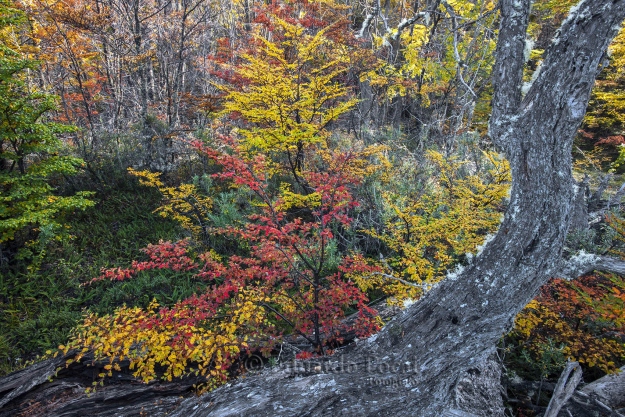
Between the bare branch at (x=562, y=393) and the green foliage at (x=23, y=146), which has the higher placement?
the green foliage at (x=23, y=146)

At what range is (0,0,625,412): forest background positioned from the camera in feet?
10.4

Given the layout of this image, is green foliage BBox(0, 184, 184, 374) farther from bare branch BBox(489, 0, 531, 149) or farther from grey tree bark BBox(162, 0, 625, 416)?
bare branch BBox(489, 0, 531, 149)

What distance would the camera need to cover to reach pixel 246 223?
3.73 meters

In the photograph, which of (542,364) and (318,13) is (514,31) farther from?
(318,13)

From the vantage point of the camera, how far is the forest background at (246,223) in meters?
3.17

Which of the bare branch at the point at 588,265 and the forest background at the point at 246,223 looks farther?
the forest background at the point at 246,223

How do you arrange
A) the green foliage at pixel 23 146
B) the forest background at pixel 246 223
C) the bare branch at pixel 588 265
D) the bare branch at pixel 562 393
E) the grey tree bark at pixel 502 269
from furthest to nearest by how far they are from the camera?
the green foliage at pixel 23 146, the forest background at pixel 246 223, the bare branch at pixel 562 393, the bare branch at pixel 588 265, the grey tree bark at pixel 502 269

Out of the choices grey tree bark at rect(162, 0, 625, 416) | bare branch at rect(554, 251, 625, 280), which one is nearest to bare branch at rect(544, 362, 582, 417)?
grey tree bark at rect(162, 0, 625, 416)

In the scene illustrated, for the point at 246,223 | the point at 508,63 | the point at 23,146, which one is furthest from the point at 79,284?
the point at 508,63

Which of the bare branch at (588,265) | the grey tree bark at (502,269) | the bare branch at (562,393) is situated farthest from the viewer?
the bare branch at (562,393)

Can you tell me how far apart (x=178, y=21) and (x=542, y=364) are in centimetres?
918

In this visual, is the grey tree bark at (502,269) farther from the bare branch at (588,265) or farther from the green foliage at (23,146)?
the green foliage at (23,146)

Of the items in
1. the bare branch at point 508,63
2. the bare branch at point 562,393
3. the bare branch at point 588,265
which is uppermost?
the bare branch at point 508,63

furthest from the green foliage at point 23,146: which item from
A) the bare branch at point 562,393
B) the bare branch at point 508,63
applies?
the bare branch at point 562,393
